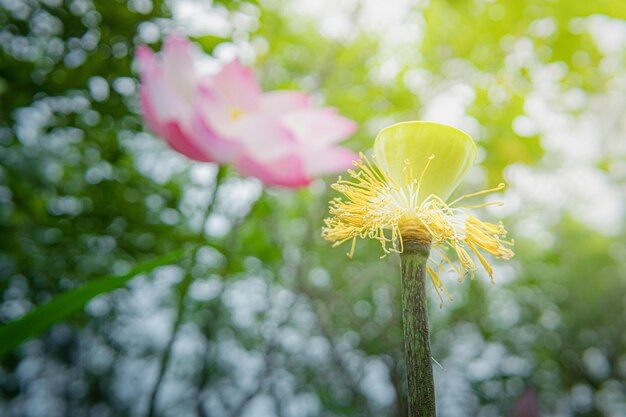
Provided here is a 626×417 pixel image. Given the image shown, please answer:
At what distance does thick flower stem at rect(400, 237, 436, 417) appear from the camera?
13 cm

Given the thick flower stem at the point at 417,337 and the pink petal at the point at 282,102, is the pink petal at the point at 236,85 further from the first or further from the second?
the thick flower stem at the point at 417,337

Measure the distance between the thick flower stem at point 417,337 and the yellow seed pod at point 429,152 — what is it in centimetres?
3

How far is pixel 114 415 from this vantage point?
8.16 feet

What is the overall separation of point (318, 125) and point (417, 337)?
24cm

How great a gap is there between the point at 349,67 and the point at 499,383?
91.4 inches

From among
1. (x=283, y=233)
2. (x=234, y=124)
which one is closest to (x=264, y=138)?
(x=234, y=124)

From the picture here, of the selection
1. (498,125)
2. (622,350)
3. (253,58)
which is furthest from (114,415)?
(622,350)

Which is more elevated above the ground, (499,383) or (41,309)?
(499,383)

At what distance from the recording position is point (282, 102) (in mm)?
371

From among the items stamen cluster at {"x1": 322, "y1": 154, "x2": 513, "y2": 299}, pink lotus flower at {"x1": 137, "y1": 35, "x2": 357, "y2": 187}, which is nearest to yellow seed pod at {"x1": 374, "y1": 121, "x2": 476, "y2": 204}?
stamen cluster at {"x1": 322, "y1": 154, "x2": 513, "y2": 299}

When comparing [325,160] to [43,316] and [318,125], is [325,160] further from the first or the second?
[43,316]

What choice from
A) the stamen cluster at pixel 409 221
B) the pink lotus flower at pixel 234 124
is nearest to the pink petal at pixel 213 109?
the pink lotus flower at pixel 234 124

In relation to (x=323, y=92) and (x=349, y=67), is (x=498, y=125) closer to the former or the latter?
(x=323, y=92)

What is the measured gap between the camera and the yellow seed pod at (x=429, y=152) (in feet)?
0.54
